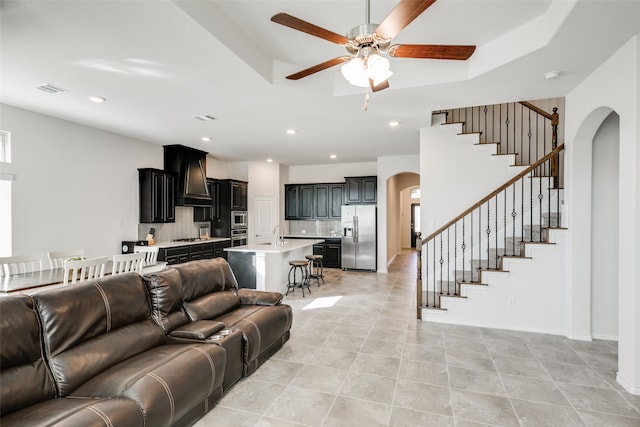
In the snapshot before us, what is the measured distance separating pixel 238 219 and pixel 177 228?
1.60 m

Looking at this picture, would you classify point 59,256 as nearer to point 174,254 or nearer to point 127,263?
point 127,263

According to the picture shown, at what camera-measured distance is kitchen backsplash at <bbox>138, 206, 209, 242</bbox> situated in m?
6.21

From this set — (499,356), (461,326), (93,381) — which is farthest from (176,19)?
(461,326)

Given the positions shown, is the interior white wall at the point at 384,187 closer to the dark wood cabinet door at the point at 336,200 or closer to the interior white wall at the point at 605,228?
the dark wood cabinet door at the point at 336,200

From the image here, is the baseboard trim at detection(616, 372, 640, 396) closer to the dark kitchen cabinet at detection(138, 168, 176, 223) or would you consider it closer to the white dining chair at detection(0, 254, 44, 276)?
the white dining chair at detection(0, 254, 44, 276)

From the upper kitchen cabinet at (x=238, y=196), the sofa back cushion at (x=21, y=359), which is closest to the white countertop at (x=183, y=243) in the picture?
the upper kitchen cabinet at (x=238, y=196)

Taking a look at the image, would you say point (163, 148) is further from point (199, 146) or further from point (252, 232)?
point (252, 232)

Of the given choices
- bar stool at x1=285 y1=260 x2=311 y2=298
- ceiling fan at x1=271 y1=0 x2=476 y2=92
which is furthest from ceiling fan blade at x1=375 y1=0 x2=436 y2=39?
bar stool at x1=285 y1=260 x2=311 y2=298

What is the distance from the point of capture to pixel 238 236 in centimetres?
813

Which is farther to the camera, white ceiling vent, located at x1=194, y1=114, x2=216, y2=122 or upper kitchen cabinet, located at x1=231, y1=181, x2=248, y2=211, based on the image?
upper kitchen cabinet, located at x1=231, y1=181, x2=248, y2=211

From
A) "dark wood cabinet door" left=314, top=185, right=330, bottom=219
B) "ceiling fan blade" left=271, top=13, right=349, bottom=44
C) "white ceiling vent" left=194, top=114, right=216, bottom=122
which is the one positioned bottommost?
"dark wood cabinet door" left=314, top=185, right=330, bottom=219

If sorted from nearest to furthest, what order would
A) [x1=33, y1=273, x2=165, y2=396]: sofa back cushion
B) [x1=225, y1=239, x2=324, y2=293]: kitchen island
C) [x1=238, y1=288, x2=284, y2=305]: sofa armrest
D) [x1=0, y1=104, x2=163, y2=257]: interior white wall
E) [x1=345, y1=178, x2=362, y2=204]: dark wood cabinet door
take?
[x1=33, y1=273, x2=165, y2=396]: sofa back cushion < [x1=238, y1=288, x2=284, y2=305]: sofa armrest < [x1=0, y1=104, x2=163, y2=257]: interior white wall < [x1=225, y1=239, x2=324, y2=293]: kitchen island < [x1=345, y1=178, x2=362, y2=204]: dark wood cabinet door

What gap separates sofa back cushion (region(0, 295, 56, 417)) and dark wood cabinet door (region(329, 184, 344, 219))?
735cm

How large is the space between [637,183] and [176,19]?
388 centimetres
